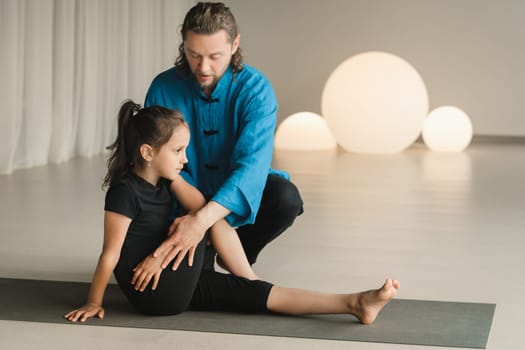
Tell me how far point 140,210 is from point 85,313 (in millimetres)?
288

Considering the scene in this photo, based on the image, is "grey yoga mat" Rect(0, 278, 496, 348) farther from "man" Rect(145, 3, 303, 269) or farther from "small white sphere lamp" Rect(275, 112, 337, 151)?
"small white sphere lamp" Rect(275, 112, 337, 151)

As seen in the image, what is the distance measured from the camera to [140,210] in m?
2.29

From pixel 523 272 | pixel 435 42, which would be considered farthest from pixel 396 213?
pixel 435 42

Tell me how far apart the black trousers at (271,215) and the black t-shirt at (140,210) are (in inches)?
12.5

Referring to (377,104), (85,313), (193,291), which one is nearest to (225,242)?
(193,291)

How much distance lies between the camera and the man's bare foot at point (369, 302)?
218 cm

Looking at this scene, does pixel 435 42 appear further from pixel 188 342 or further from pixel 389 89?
pixel 188 342

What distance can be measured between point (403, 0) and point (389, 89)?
5.95ft

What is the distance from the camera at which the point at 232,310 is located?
2373 mm

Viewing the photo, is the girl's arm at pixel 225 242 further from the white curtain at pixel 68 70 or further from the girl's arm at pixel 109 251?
the white curtain at pixel 68 70

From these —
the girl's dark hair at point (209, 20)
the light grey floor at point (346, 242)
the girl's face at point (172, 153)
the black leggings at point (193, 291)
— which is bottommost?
the light grey floor at point (346, 242)

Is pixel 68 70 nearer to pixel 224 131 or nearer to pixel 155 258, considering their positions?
pixel 224 131

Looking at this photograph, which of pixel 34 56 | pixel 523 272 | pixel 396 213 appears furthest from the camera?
pixel 34 56

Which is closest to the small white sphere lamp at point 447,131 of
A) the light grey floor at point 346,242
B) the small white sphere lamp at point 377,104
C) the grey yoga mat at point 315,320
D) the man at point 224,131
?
the small white sphere lamp at point 377,104
